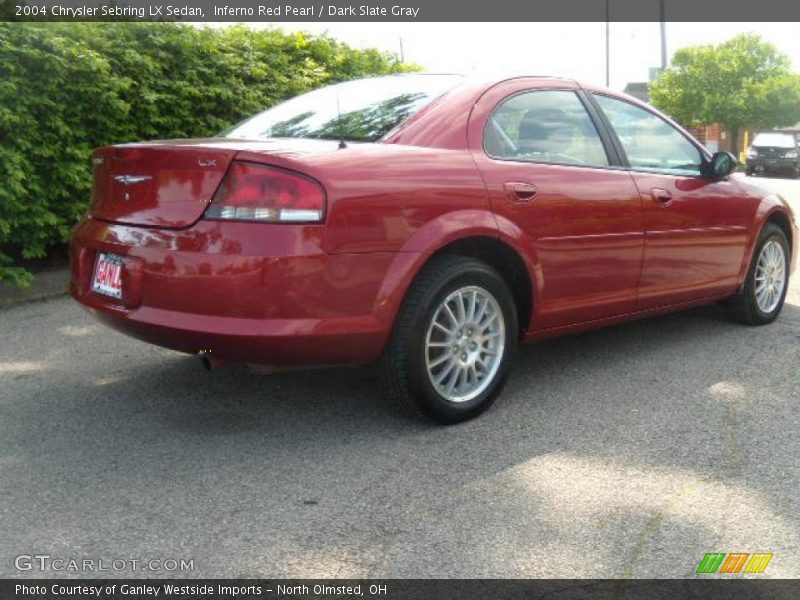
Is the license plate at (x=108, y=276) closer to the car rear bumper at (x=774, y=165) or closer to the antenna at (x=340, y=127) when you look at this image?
the antenna at (x=340, y=127)

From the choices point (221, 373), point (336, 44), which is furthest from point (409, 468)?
point (336, 44)

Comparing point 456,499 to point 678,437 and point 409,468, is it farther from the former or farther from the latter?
point 678,437

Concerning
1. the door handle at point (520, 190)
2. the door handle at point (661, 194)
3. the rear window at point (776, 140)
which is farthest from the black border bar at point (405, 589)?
the rear window at point (776, 140)

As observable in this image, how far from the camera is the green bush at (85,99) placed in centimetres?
588

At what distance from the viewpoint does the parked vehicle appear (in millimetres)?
32188

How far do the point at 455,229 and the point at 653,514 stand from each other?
54.5 inches

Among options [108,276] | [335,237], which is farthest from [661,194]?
[108,276]

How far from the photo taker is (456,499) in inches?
120

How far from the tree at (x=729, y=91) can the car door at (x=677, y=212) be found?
4635 cm

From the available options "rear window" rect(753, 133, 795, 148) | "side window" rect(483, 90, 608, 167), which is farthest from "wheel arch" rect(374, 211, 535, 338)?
"rear window" rect(753, 133, 795, 148)

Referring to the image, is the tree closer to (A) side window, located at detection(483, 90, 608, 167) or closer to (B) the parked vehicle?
(B) the parked vehicle

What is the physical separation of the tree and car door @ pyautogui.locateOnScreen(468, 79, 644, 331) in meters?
47.3

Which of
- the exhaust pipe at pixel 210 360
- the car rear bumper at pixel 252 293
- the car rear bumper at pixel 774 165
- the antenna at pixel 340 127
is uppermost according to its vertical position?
the antenna at pixel 340 127

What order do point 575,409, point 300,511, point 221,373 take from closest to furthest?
point 300,511 < point 575,409 < point 221,373
